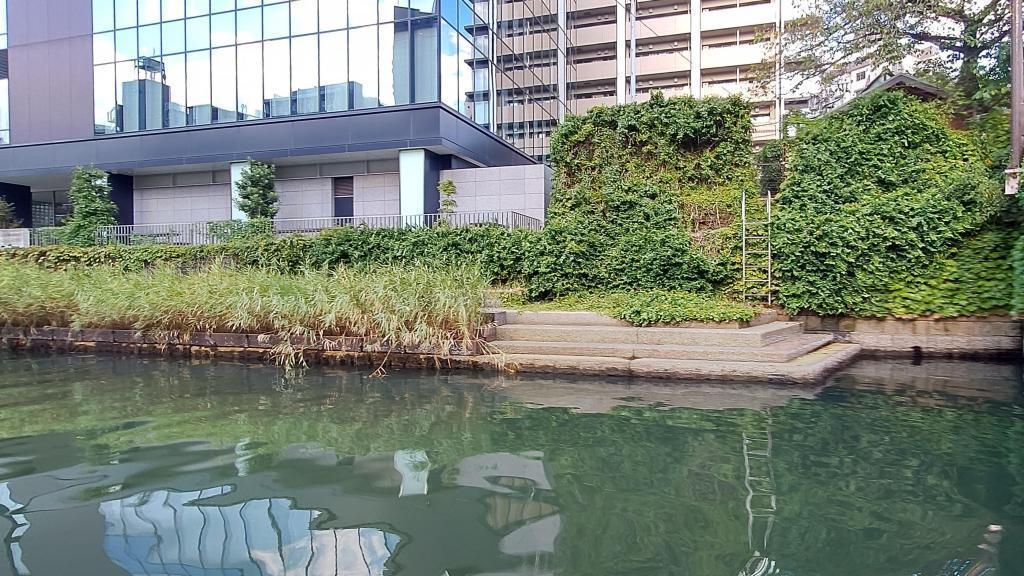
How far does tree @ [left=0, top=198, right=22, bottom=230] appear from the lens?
72.4ft

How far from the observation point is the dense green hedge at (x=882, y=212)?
8.82m

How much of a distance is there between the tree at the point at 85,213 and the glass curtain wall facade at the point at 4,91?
5567 mm

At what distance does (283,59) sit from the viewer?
1961 centimetres

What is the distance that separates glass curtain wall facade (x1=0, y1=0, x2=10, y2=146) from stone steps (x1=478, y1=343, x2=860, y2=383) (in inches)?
1010

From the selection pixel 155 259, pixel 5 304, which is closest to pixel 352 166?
pixel 155 259

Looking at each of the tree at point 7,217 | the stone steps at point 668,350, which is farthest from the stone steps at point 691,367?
the tree at point 7,217

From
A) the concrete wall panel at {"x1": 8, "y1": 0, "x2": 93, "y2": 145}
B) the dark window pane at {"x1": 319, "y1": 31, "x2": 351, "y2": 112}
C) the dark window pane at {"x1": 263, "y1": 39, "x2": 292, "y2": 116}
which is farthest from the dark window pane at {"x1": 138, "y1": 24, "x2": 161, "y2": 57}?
the dark window pane at {"x1": 319, "y1": 31, "x2": 351, "y2": 112}

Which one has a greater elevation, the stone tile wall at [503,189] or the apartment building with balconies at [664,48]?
the apartment building with balconies at [664,48]

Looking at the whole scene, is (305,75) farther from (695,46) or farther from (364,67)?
(695,46)

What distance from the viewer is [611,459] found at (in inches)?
165

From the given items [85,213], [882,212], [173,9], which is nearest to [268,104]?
[173,9]

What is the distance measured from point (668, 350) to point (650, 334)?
0.55 metres

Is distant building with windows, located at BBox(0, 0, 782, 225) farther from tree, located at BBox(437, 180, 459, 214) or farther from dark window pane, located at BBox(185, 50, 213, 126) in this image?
tree, located at BBox(437, 180, 459, 214)

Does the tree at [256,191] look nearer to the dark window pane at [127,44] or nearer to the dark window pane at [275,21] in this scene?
the dark window pane at [275,21]
